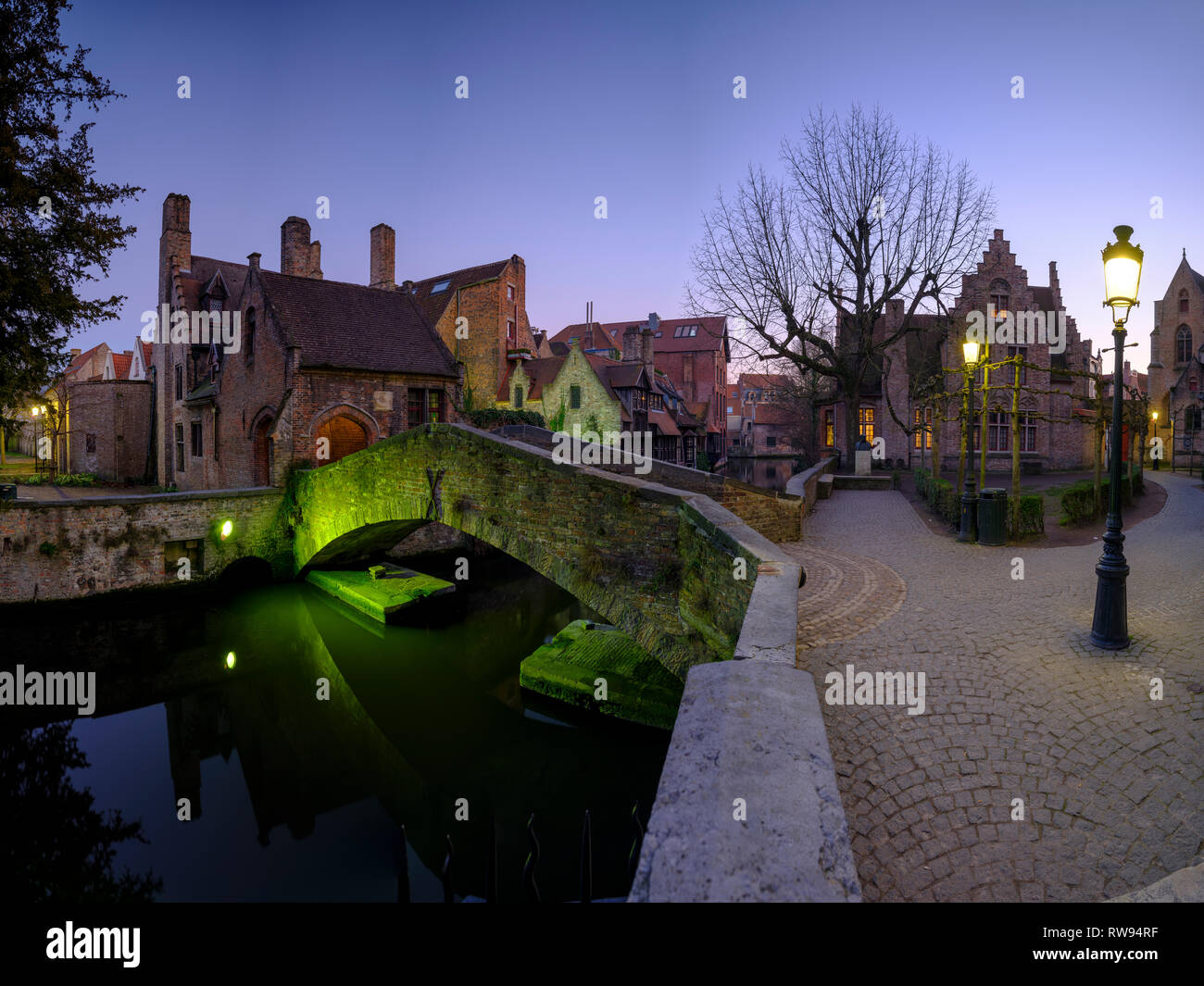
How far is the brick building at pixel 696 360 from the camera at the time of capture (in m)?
52.6

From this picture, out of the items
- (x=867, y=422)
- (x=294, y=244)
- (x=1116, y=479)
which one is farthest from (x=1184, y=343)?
(x=294, y=244)

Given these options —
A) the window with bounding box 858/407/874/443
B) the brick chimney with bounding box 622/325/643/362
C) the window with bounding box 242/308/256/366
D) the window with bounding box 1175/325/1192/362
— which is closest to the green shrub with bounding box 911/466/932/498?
the window with bounding box 858/407/874/443

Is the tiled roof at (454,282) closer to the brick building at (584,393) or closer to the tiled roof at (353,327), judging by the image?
the brick building at (584,393)

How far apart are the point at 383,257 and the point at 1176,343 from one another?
200 ft

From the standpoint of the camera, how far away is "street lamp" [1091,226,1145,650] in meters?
5.81

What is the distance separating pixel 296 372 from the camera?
1830cm

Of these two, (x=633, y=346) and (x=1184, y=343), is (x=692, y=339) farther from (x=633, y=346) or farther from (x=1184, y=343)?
(x=1184, y=343)

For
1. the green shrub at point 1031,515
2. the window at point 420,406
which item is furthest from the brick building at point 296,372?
the green shrub at point 1031,515

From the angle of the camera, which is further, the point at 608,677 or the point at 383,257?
the point at 383,257

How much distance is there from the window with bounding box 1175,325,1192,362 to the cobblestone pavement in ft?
186

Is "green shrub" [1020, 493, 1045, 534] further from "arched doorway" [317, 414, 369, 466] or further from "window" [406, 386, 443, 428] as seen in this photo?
"arched doorway" [317, 414, 369, 466]

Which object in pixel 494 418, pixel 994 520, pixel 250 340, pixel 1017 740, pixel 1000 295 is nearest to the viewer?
pixel 1017 740

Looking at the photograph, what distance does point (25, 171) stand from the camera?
14617 millimetres
